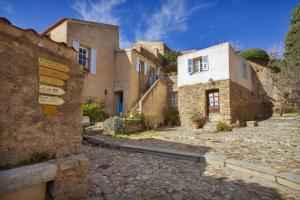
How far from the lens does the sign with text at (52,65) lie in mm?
3180

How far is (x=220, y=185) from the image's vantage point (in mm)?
4176

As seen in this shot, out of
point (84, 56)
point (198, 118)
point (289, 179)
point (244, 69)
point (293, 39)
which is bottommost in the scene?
point (289, 179)

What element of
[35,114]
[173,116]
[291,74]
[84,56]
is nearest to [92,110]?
[84,56]

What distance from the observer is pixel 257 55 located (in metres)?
18.3

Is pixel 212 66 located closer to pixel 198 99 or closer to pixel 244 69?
pixel 198 99

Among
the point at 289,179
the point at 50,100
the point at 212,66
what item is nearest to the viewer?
the point at 50,100

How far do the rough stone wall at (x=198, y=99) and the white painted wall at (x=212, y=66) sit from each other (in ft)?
1.22

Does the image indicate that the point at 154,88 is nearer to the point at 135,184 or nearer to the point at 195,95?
the point at 195,95

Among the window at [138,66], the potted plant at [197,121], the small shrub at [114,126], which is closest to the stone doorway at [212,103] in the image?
the potted plant at [197,121]

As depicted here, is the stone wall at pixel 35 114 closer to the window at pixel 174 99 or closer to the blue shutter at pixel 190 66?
the blue shutter at pixel 190 66

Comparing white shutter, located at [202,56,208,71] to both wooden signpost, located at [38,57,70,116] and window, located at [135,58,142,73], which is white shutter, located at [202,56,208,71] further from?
wooden signpost, located at [38,57,70,116]

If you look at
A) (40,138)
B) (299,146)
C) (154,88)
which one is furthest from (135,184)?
(154,88)

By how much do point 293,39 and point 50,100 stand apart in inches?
744

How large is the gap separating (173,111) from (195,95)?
84.5 inches
